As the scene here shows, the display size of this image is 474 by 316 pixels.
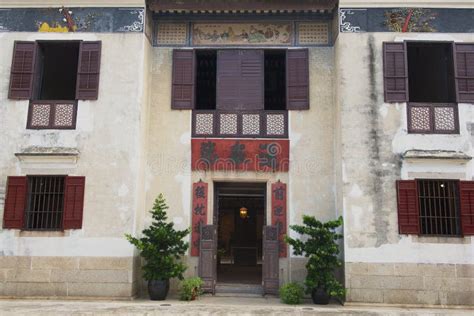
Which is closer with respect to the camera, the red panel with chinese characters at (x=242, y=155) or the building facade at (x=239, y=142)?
the building facade at (x=239, y=142)

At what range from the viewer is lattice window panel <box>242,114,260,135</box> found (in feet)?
40.3

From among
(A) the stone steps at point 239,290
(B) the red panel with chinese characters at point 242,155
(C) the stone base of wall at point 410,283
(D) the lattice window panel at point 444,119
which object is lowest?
(A) the stone steps at point 239,290

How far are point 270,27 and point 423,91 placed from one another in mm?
4947

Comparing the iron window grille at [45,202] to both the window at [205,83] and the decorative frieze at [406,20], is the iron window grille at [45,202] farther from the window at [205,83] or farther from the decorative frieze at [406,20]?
the decorative frieze at [406,20]

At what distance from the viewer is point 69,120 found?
1185 centimetres

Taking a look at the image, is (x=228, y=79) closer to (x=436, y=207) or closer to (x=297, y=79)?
(x=297, y=79)

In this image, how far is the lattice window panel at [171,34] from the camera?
1285cm

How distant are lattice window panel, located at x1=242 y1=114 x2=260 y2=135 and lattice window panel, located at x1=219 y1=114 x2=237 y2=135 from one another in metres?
0.23

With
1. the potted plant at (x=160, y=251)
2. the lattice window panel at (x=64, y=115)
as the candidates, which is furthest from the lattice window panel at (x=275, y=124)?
the lattice window panel at (x=64, y=115)

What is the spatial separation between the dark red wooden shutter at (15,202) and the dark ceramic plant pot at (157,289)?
343 cm

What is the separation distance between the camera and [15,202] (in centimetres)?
1141

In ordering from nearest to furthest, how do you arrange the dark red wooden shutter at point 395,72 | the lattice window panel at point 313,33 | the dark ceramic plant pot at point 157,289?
1. the dark ceramic plant pot at point 157,289
2. the dark red wooden shutter at point 395,72
3. the lattice window panel at point 313,33

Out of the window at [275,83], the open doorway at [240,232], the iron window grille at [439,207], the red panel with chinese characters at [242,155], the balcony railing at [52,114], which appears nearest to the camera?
the iron window grille at [439,207]

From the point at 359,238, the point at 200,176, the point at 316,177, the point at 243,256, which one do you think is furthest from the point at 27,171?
the point at 243,256
